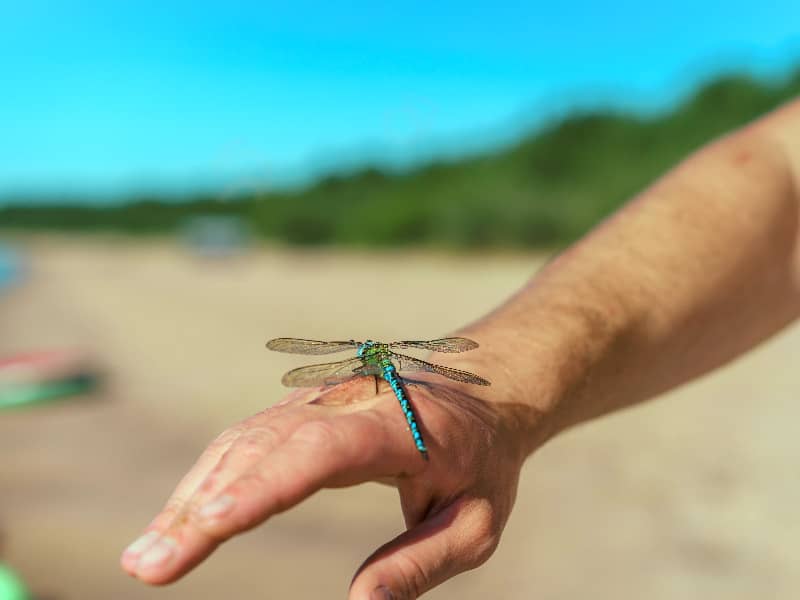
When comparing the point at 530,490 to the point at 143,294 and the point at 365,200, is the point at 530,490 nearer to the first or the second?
the point at 143,294

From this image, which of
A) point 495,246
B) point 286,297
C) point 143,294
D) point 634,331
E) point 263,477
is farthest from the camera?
point 495,246

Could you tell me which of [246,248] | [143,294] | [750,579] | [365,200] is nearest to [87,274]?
[246,248]

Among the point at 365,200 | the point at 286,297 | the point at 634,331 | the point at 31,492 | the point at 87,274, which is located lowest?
the point at 634,331

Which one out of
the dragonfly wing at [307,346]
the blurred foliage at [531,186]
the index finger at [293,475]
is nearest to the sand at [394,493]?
the dragonfly wing at [307,346]

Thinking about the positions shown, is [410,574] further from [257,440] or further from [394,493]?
[394,493]

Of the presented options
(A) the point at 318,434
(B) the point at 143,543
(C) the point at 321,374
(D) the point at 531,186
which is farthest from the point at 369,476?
(D) the point at 531,186

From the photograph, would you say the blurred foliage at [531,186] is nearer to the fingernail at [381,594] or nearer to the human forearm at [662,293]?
the human forearm at [662,293]
